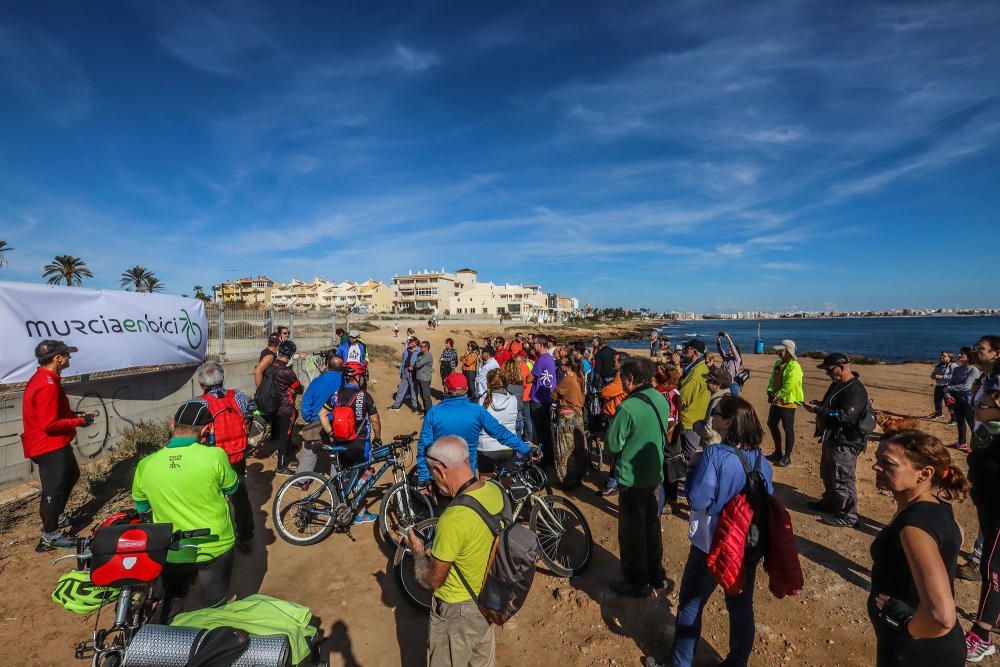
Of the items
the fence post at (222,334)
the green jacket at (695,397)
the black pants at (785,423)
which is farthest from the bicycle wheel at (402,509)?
the fence post at (222,334)

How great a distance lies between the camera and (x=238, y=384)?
948 centimetres

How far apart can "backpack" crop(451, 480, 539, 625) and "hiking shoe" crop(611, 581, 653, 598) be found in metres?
2.17

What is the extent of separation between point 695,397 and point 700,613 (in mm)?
3161

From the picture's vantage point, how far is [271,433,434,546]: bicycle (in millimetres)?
4520

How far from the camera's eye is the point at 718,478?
8.54ft

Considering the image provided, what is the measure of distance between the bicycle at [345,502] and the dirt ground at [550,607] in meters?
0.21

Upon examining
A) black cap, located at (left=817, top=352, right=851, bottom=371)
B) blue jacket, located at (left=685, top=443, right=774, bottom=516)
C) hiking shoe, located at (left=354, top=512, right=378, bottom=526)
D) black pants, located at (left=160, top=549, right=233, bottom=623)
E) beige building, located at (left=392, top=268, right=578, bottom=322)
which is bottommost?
hiking shoe, located at (left=354, top=512, right=378, bottom=526)

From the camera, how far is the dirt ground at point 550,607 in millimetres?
3238

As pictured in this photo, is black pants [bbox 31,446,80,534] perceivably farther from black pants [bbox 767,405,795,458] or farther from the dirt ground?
black pants [bbox 767,405,795,458]

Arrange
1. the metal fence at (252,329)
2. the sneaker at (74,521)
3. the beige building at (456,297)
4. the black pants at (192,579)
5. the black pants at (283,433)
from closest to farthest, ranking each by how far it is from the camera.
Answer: the black pants at (192,579), the sneaker at (74,521), the black pants at (283,433), the metal fence at (252,329), the beige building at (456,297)

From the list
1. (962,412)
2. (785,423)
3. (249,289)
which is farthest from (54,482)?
(249,289)

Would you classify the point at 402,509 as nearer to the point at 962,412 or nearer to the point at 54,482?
the point at 54,482

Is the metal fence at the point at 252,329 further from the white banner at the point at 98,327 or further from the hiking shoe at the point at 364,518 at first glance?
the hiking shoe at the point at 364,518

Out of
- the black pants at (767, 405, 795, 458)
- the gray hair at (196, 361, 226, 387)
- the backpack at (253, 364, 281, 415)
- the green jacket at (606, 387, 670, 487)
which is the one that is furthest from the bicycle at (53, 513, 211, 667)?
the black pants at (767, 405, 795, 458)
